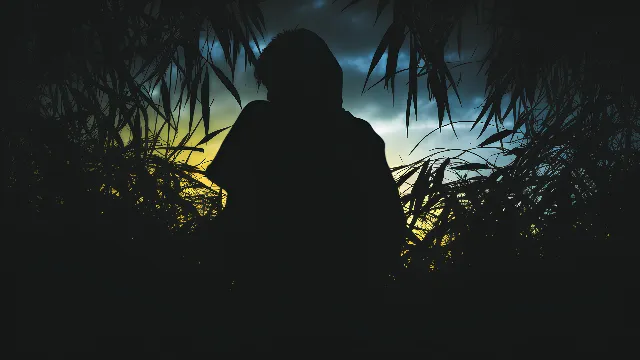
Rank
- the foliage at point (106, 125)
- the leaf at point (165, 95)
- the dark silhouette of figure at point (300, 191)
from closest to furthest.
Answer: the dark silhouette of figure at point (300, 191), the foliage at point (106, 125), the leaf at point (165, 95)

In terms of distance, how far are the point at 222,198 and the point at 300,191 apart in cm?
104

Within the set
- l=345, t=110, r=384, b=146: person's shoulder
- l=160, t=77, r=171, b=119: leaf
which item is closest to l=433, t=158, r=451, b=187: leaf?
l=345, t=110, r=384, b=146: person's shoulder

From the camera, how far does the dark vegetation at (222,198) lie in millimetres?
1516

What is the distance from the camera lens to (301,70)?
1.23m

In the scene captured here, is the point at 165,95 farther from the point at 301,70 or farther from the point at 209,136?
the point at 301,70

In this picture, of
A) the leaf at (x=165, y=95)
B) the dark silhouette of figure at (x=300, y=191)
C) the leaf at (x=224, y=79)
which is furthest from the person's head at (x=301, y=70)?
the leaf at (x=165, y=95)

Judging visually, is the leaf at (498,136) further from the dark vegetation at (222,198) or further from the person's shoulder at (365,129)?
the person's shoulder at (365,129)

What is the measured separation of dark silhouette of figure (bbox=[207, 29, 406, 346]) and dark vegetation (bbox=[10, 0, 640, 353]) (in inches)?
6.4

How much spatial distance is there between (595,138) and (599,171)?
0.48 ft

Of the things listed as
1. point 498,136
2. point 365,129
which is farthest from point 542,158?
point 365,129

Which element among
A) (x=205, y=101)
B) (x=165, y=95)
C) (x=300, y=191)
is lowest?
(x=300, y=191)

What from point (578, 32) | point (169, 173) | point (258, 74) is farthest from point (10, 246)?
point (578, 32)

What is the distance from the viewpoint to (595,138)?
7.07 feet

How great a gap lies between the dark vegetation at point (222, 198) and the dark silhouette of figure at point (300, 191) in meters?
0.16
